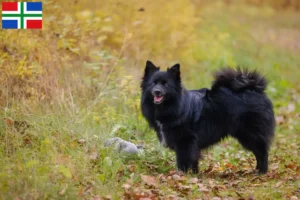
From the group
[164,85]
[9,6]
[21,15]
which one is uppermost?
[9,6]

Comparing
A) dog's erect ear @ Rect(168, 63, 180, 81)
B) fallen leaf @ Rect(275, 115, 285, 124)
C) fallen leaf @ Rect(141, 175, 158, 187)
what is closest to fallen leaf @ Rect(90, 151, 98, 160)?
fallen leaf @ Rect(141, 175, 158, 187)

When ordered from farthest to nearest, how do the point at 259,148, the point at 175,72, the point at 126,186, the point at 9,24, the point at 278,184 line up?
1. the point at 9,24
2. the point at 259,148
3. the point at 175,72
4. the point at 278,184
5. the point at 126,186

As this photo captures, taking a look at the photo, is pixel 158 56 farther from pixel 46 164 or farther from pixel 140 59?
pixel 46 164

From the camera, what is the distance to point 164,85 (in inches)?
257

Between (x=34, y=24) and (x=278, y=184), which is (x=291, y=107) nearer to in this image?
(x=278, y=184)

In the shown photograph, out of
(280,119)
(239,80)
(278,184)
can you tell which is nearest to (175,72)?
(239,80)

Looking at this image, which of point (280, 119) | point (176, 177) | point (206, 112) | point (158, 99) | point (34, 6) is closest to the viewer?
point (176, 177)

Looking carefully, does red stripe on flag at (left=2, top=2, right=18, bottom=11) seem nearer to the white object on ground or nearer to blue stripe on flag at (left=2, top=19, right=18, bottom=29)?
blue stripe on flag at (left=2, top=19, right=18, bottom=29)

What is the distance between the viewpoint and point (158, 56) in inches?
485

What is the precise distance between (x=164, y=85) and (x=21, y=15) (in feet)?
8.63

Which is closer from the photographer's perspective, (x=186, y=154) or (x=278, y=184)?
(x=278, y=184)

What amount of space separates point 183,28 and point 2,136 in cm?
825

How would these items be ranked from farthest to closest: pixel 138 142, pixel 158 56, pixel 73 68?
pixel 158 56 < pixel 73 68 < pixel 138 142

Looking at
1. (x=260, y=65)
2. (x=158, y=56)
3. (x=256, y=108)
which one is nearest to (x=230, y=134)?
(x=256, y=108)
